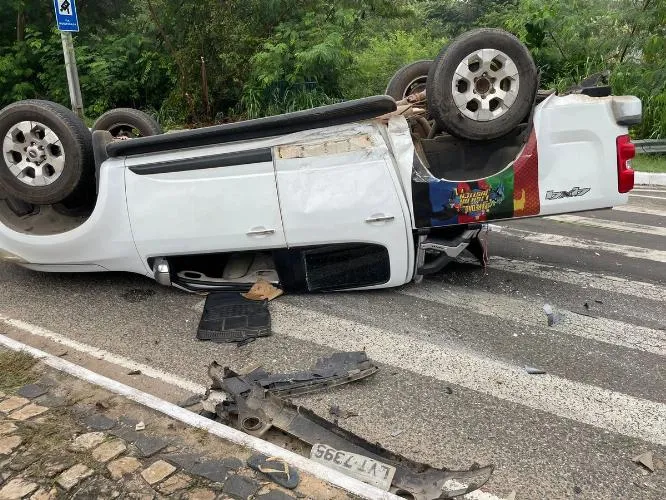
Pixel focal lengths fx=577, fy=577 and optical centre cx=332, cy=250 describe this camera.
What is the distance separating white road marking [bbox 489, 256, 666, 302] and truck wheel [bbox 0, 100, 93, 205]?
147 inches

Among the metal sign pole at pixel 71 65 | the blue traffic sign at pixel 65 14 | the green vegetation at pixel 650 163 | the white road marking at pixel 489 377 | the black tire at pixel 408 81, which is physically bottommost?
the white road marking at pixel 489 377

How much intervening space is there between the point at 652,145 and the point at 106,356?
36.6ft

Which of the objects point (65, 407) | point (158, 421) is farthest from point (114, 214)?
point (158, 421)

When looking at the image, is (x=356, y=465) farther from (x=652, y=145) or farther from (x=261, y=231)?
(x=652, y=145)

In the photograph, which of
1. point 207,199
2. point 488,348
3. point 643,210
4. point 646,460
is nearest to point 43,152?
point 207,199

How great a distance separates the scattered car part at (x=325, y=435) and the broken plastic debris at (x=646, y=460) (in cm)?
83

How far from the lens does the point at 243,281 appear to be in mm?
4898

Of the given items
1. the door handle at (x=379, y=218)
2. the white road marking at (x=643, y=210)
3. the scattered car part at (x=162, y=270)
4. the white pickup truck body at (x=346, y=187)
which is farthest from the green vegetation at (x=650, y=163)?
the scattered car part at (x=162, y=270)

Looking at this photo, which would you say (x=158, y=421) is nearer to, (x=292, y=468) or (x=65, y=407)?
(x=65, y=407)

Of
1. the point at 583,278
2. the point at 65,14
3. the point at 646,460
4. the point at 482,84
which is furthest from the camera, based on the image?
the point at 65,14

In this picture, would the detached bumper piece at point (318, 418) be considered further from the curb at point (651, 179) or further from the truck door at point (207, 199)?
the curb at point (651, 179)

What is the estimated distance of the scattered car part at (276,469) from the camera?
2520 millimetres

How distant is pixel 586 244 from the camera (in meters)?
6.18

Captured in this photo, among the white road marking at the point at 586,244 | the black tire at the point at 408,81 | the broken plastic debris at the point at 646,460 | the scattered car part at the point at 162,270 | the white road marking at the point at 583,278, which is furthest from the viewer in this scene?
the black tire at the point at 408,81
